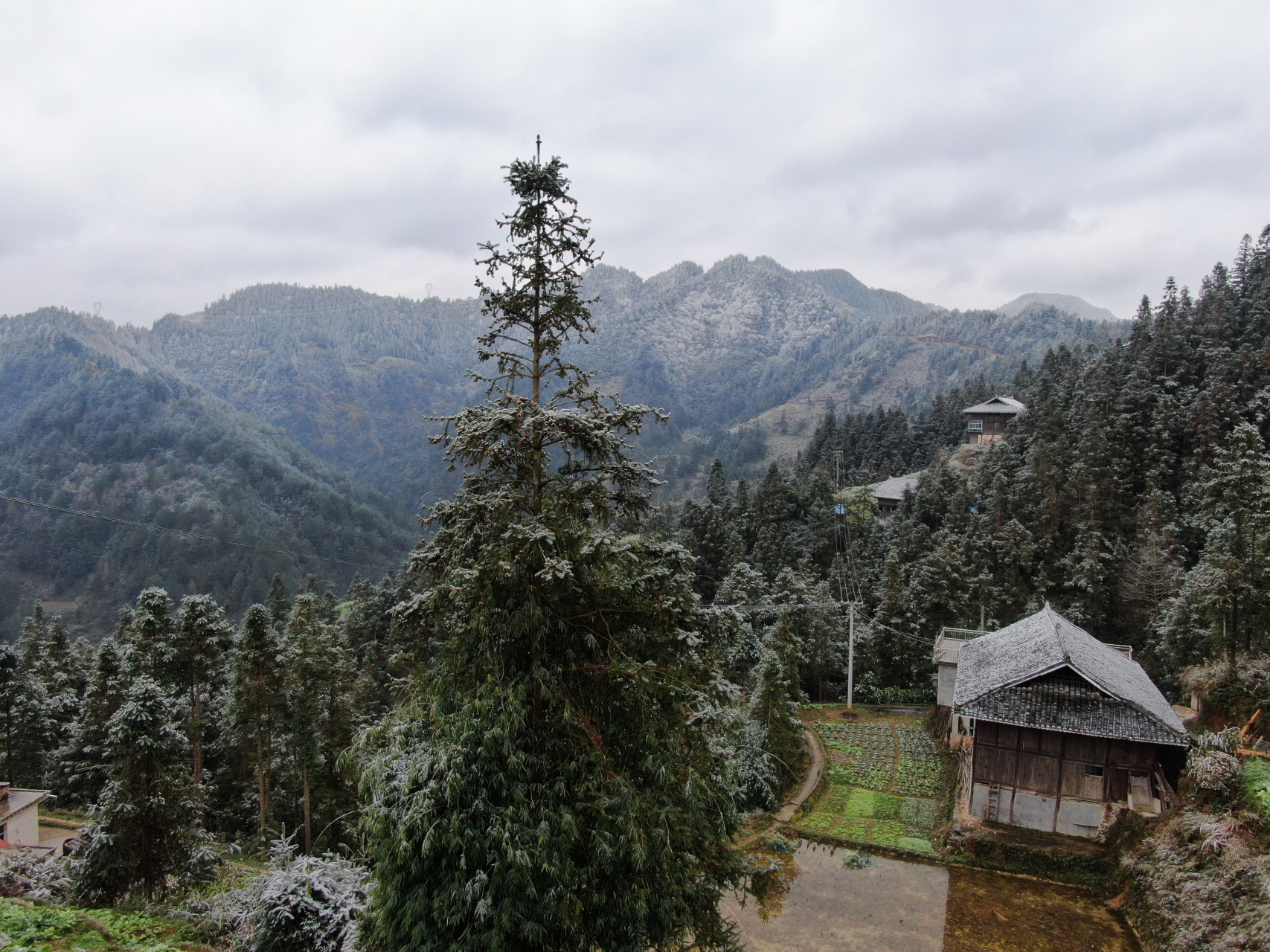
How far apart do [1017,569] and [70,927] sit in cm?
4762

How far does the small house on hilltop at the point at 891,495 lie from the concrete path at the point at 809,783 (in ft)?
117

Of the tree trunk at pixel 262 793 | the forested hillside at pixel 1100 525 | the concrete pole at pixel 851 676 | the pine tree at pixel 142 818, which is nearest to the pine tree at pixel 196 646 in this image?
the tree trunk at pixel 262 793

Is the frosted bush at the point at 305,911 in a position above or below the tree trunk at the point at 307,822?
above

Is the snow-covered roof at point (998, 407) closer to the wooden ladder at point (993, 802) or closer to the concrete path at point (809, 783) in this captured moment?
the concrete path at point (809, 783)

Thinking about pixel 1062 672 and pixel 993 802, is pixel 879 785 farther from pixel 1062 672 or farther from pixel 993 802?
pixel 1062 672

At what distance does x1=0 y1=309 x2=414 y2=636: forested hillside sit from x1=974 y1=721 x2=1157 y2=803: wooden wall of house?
9262cm

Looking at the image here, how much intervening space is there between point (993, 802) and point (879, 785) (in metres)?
7.14

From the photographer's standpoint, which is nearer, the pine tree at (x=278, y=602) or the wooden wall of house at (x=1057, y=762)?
the wooden wall of house at (x=1057, y=762)

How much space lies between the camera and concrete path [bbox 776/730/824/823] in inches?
980

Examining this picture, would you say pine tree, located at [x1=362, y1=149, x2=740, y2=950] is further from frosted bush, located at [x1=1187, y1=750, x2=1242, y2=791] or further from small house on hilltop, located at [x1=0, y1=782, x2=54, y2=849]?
small house on hilltop, located at [x1=0, y1=782, x2=54, y2=849]

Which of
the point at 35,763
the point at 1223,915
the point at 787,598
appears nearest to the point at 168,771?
the point at 1223,915

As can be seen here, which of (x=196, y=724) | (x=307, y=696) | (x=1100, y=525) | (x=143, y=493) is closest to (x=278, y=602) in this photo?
(x=196, y=724)

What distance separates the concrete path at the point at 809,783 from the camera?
24.9 m

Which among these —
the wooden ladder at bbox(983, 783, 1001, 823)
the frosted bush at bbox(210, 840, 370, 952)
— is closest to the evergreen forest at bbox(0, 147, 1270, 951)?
the frosted bush at bbox(210, 840, 370, 952)
